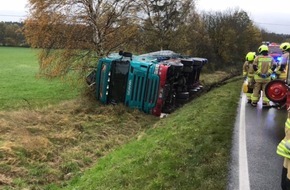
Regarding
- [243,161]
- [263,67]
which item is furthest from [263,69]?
[243,161]

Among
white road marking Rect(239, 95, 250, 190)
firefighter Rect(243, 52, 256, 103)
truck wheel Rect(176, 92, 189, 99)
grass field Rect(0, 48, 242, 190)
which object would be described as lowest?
grass field Rect(0, 48, 242, 190)

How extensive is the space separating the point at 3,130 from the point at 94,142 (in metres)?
2.11

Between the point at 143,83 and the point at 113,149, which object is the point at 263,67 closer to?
the point at 143,83

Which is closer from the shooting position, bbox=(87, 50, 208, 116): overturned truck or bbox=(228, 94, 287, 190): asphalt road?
bbox=(228, 94, 287, 190): asphalt road

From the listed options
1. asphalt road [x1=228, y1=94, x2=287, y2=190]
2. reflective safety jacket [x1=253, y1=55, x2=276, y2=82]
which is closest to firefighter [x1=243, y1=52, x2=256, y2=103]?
reflective safety jacket [x1=253, y1=55, x2=276, y2=82]

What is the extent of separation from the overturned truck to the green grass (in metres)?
2.63

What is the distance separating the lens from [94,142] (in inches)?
323

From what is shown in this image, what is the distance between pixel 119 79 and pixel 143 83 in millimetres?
935

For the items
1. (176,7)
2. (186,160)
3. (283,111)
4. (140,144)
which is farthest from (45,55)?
(176,7)

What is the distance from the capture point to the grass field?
5.22 metres

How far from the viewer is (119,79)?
11.7 m

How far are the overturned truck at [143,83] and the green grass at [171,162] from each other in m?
2.63

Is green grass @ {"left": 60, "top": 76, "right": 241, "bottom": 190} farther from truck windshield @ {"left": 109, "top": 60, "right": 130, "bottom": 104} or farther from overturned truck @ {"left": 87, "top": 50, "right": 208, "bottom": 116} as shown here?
truck windshield @ {"left": 109, "top": 60, "right": 130, "bottom": 104}

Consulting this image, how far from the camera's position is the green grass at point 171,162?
491 centimetres
